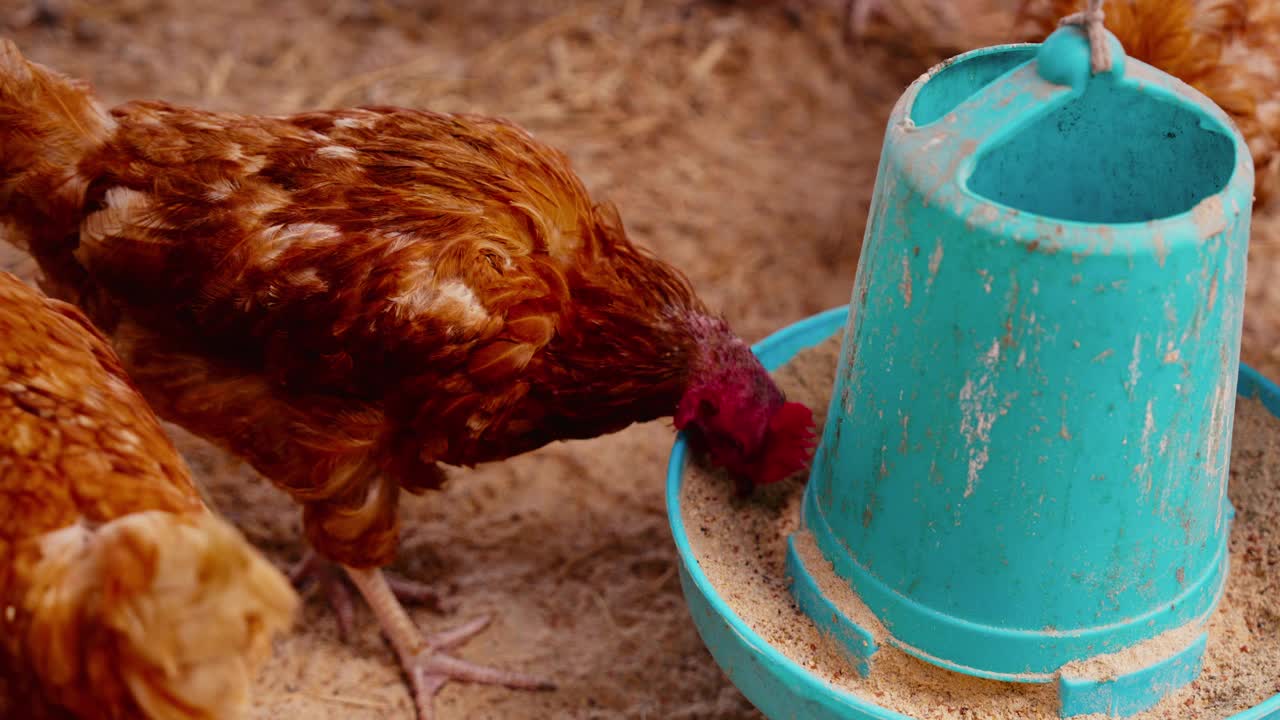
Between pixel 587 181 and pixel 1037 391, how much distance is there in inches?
104

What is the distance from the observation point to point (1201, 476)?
6.28ft

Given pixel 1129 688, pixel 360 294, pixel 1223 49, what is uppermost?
pixel 1223 49

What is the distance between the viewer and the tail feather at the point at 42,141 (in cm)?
245

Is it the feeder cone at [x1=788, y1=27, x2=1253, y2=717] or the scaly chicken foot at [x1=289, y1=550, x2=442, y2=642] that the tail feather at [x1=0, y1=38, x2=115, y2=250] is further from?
the feeder cone at [x1=788, y1=27, x2=1253, y2=717]

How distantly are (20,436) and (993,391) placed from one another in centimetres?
138

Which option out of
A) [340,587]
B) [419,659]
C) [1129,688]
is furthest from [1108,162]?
[340,587]

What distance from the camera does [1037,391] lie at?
1758 mm

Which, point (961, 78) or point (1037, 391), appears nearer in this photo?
point (1037, 391)

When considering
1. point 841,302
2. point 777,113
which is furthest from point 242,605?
point 777,113

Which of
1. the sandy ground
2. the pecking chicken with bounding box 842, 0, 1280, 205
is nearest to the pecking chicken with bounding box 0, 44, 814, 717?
the sandy ground

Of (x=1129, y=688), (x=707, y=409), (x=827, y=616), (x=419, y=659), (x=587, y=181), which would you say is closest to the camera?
(x=1129, y=688)

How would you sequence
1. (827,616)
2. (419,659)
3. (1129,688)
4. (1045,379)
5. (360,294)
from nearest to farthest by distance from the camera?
(1045,379), (1129,688), (827,616), (360,294), (419,659)

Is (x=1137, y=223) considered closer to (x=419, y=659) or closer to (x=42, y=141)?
(x=419, y=659)

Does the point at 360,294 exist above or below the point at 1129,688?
above
